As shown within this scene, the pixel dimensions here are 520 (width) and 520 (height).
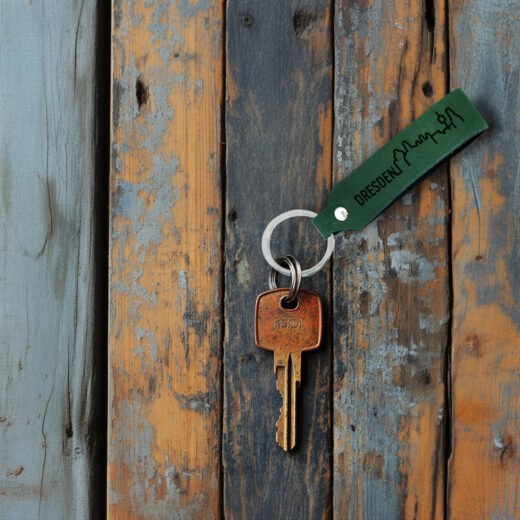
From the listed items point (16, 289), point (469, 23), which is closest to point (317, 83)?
point (469, 23)

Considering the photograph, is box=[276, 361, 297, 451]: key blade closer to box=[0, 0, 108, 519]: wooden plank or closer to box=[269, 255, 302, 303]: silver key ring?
box=[269, 255, 302, 303]: silver key ring

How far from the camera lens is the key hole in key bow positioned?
2.21 feet

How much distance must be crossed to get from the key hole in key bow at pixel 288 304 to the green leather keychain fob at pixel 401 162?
0.30 ft

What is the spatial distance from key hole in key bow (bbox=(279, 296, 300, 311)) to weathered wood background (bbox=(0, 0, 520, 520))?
35 millimetres

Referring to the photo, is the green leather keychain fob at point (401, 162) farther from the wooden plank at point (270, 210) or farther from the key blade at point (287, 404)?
the key blade at point (287, 404)

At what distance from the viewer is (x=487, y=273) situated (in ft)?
2.25

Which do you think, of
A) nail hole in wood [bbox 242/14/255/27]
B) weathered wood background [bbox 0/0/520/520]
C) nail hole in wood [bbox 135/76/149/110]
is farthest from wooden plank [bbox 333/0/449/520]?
nail hole in wood [bbox 135/76/149/110]

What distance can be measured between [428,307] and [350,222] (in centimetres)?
15

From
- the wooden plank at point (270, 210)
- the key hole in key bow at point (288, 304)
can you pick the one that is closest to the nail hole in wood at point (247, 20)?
the wooden plank at point (270, 210)

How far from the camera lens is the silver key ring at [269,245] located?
0.68 meters

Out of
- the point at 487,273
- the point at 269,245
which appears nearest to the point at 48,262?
the point at 269,245

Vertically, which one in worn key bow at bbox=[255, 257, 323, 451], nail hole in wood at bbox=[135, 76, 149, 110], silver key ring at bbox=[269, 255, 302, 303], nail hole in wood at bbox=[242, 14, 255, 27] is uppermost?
nail hole in wood at bbox=[242, 14, 255, 27]

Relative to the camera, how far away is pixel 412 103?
0.70 meters

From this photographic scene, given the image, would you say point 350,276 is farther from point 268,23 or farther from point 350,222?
point 268,23
